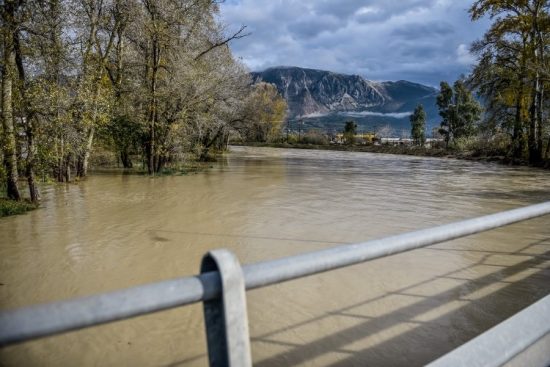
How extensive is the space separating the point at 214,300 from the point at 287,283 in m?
4.22

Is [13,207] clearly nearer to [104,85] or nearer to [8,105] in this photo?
[8,105]

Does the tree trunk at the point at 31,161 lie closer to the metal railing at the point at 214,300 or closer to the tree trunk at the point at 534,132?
the metal railing at the point at 214,300

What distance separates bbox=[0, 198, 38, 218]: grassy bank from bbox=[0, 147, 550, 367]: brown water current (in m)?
0.34

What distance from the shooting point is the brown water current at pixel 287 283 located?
3688mm

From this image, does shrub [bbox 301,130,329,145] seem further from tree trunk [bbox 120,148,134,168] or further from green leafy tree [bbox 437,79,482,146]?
tree trunk [bbox 120,148,134,168]

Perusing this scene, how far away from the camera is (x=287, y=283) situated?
532 cm

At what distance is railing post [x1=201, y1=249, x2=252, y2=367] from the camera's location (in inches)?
46.0

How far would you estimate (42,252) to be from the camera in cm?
674

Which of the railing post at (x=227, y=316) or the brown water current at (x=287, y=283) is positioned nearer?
the railing post at (x=227, y=316)

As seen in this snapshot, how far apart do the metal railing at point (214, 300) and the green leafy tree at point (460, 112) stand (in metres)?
56.1

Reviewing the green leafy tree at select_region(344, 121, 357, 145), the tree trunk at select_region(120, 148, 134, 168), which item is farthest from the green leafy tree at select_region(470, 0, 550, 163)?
the green leafy tree at select_region(344, 121, 357, 145)

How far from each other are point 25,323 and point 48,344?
348cm

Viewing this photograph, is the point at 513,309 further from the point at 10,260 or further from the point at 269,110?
the point at 269,110

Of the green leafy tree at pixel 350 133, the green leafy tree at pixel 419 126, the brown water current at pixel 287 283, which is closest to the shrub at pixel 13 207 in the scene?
the brown water current at pixel 287 283
